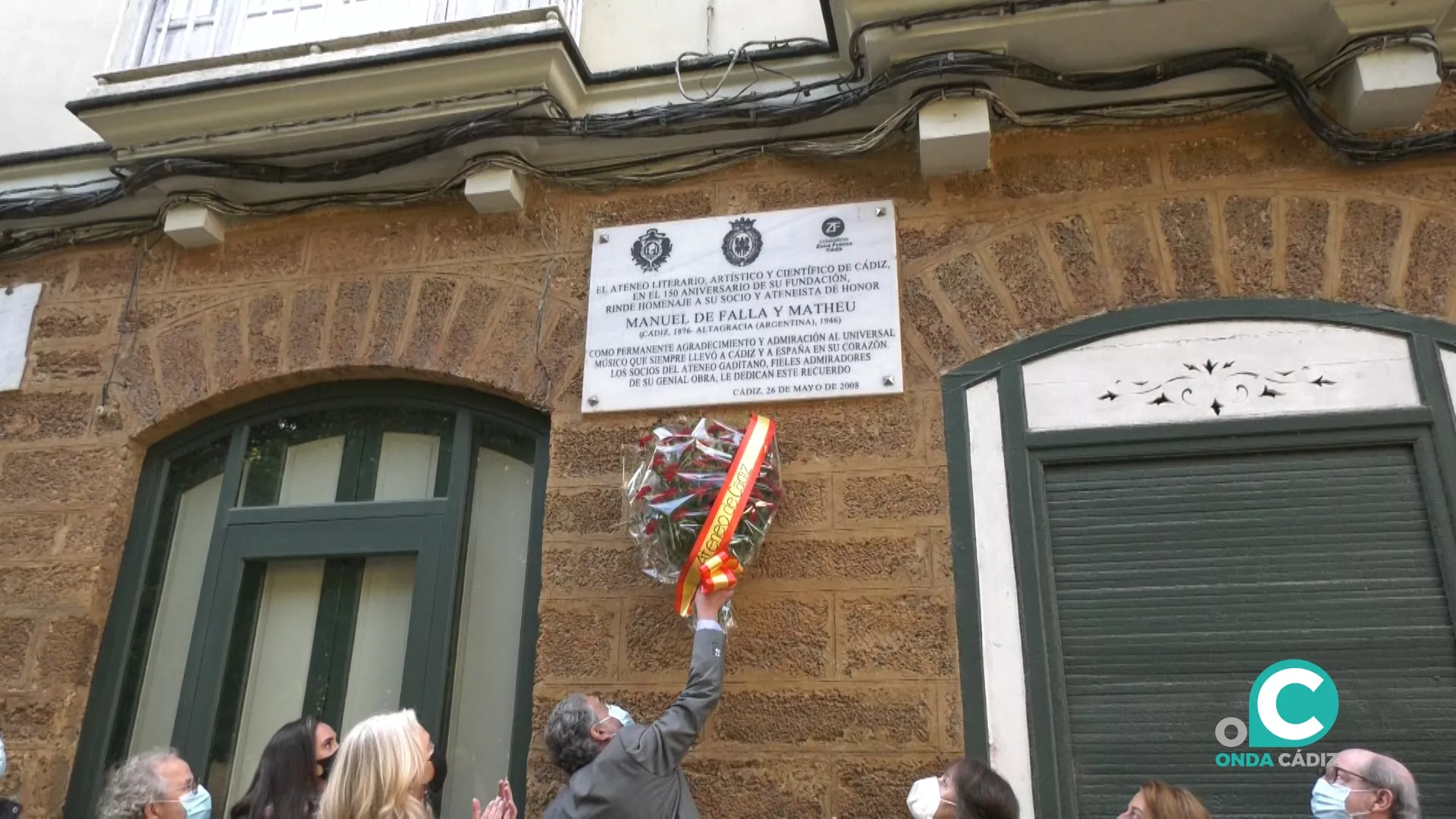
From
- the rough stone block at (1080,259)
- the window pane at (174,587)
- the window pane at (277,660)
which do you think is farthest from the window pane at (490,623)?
the rough stone block at (1080,259)

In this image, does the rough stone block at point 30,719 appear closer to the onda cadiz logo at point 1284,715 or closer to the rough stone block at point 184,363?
the rough stone block at point 184,363

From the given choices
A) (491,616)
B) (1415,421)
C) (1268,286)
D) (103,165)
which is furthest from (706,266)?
(103,165)

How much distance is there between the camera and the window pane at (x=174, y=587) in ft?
13.7

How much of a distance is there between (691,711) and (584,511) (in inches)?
45.2

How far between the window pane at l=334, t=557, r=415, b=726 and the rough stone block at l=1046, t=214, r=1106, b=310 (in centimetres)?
274

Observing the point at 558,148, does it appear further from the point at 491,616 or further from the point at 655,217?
the point at 491,616

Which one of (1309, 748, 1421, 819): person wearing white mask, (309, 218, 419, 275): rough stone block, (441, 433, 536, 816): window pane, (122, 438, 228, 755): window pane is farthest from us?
(309, 218, 419, 275): rough stone block

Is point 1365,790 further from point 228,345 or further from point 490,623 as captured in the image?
point 228,345

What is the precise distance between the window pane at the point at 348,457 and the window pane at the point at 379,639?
318 millimetres

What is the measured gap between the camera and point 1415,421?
3.31 meters

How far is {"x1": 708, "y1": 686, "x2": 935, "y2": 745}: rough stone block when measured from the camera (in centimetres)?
331

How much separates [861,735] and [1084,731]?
0.69m

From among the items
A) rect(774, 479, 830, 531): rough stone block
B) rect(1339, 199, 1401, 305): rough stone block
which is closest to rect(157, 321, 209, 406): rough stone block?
rect(774, 479, 830, 531): rough stone block

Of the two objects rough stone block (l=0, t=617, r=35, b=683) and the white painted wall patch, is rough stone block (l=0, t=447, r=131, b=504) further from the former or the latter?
rough stone block (l=0, t=617, r=35, b=683)
